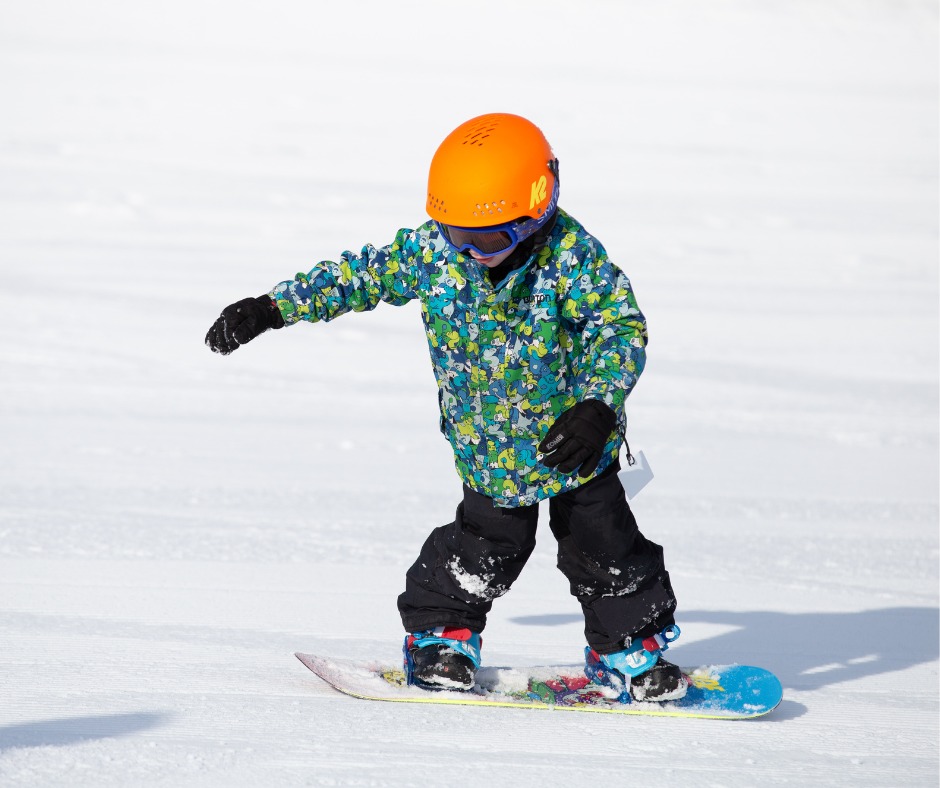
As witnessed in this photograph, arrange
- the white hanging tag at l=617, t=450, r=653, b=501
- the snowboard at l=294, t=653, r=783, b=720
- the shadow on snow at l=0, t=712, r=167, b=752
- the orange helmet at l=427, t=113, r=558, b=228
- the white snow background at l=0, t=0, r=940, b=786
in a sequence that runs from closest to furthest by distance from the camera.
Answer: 1. the shadow on snow at l=0, t=712, r=167, b=752
2. the orange helmet at l=427, t=113, r=558, b=228
3. the white snow background at l=0, t=0, r=940, b=786
4. the white hanging tag at l=617, t=450, r=653, b=501
5. the snowboard at l=294, t=653, r=783, b=720

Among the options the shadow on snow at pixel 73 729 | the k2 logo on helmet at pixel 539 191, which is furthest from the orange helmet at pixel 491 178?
the shadow on snow at pixel 73 729

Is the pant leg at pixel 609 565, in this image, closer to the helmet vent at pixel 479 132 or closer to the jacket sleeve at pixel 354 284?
the jacket sleeve at pixel 354 284

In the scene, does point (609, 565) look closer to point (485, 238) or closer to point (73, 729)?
point (485, 238)

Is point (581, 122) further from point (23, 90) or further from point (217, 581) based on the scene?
point (217, 581)

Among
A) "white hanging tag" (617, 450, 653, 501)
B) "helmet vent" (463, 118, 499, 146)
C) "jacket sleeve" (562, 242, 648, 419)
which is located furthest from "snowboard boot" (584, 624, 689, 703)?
"helmet vent" (463, 118, 499, 146)

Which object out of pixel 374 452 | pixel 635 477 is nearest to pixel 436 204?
pixel 635 477

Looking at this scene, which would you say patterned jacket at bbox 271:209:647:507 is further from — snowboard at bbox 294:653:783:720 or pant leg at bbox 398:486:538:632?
snowboard at bbox 294:653:783:720

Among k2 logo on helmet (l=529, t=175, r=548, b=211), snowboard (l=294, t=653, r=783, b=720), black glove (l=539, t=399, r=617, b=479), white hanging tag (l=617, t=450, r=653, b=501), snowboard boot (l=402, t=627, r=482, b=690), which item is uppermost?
k2 logo on helmet (l=529, t=175, r=548, b=211)

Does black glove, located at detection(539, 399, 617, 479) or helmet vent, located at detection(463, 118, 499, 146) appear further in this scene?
helmet vent, located at detection(463, 118, 499, 146)

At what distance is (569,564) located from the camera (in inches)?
A: 121

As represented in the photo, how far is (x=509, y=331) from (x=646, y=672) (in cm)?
91

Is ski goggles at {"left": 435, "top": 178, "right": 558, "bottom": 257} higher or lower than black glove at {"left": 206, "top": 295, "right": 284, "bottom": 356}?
higher

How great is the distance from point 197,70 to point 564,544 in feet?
59.3

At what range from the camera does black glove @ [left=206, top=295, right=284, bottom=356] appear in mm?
2779
